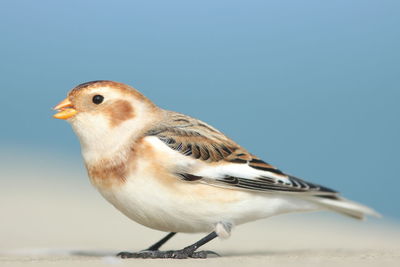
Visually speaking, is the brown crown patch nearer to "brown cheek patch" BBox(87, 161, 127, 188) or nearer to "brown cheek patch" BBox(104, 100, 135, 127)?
"brown cheek patch" BBox(104, 100, 135, 127)

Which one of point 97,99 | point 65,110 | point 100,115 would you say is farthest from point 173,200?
point 65,110

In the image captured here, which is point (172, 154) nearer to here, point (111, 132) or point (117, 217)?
point (111, 132)

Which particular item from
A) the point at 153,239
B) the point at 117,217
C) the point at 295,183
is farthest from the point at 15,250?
the point at 117,217

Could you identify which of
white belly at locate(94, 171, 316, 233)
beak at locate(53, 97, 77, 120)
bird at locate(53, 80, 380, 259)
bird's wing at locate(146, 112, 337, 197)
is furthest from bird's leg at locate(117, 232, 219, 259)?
beak at locate(53, 97, 77, 120)

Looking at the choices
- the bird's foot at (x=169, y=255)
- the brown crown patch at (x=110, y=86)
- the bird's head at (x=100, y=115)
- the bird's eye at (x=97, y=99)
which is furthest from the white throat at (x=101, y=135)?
the bird's foot at (x=169, y=255)

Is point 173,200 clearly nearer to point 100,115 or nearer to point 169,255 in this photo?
point 169,255

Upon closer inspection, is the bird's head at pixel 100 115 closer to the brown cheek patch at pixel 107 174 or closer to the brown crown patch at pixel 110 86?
the brown crown patch at pixel 110 86
